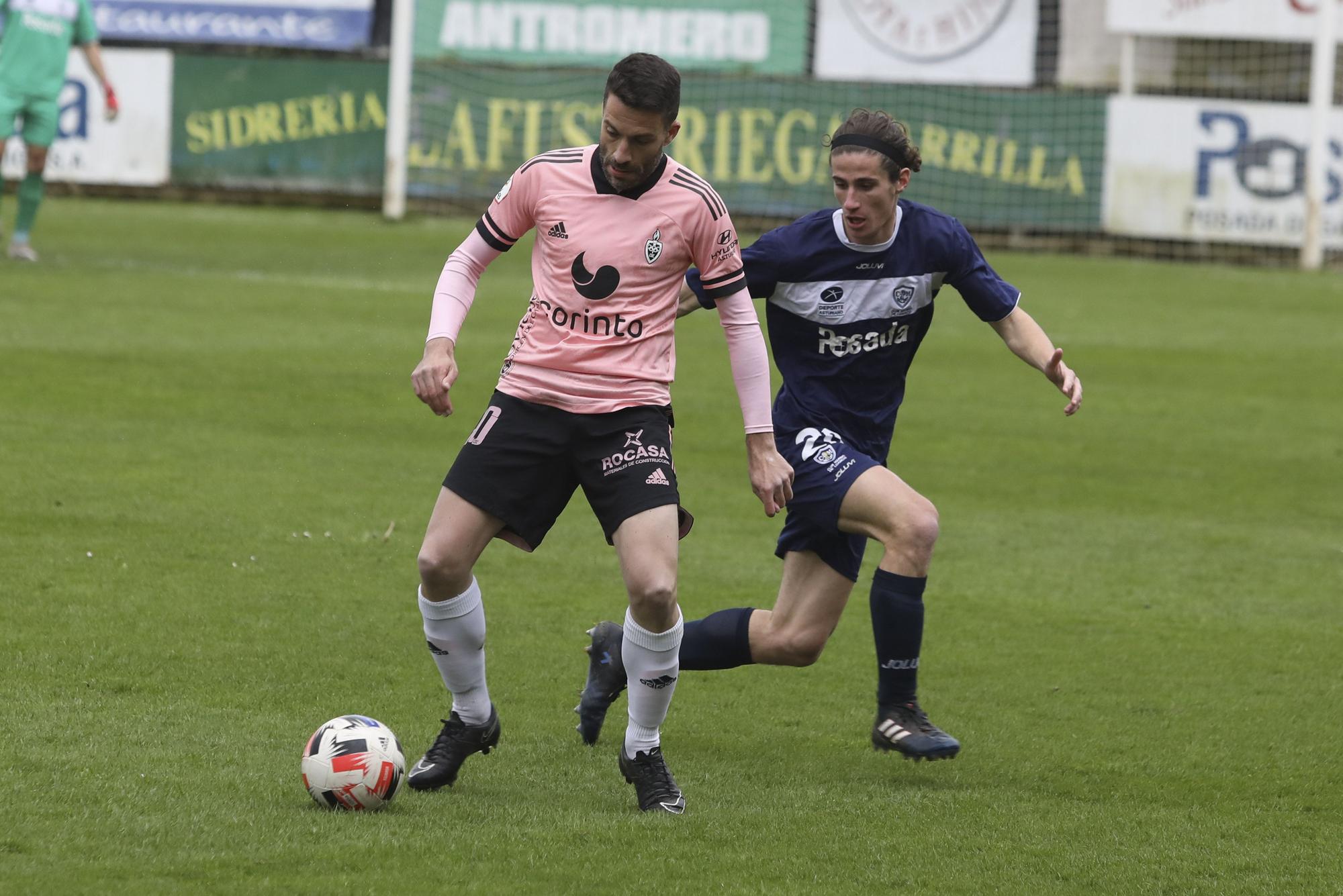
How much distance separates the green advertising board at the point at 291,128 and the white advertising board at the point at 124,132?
30 cm

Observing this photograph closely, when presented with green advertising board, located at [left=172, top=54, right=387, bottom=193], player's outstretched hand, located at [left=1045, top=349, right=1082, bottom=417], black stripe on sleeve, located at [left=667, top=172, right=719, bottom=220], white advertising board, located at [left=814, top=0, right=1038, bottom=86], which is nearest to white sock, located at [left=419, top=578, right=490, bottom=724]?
black stripe on sleeve, located at [left=667, top=172, right=719, bottom=220]

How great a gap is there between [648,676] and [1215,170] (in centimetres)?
1855

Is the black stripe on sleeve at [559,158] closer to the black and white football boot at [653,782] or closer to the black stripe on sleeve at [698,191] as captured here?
the black stripe on sleeve at [698,191]

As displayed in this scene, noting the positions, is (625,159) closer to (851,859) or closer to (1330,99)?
(851,859)

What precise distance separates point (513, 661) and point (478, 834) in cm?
197

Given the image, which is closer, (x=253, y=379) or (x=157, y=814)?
(x=157, y=814)

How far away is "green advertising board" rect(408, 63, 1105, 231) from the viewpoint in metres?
22.2

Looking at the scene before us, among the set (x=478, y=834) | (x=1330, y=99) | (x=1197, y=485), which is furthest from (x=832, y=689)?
(x=1330, y=99)

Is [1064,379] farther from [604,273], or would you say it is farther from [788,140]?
[788,140]

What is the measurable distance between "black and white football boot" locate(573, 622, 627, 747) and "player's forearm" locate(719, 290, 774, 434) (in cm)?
94

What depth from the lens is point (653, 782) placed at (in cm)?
463

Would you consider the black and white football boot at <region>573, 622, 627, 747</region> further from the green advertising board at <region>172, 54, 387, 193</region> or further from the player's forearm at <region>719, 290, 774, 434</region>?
the green advertising board at <region>172, 54, 387, 193</region>

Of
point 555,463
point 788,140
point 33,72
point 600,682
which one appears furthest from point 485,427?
point 788,140

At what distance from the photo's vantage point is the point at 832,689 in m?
6.25
